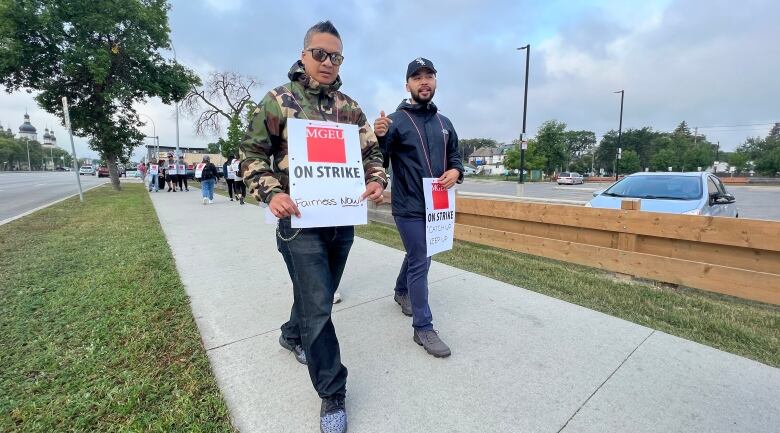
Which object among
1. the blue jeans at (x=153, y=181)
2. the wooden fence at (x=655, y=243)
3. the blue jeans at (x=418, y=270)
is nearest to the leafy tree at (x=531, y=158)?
the blue jeans at (x=153, y=181)

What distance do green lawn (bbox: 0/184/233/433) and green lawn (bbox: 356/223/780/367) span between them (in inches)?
128

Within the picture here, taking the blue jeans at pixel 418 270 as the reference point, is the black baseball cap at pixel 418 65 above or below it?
above

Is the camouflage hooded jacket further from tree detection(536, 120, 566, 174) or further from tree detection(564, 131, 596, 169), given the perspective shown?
tree detection(564, 131, 596, 169)

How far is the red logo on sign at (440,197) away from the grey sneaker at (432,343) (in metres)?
Result: 0.93

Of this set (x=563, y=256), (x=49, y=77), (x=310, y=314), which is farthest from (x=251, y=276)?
(x=49, y=77)

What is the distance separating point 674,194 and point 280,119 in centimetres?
620

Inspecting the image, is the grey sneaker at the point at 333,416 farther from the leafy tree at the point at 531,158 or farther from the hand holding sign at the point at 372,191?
the leafy tree at the point at 531,158

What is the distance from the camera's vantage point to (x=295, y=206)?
5.70 ft

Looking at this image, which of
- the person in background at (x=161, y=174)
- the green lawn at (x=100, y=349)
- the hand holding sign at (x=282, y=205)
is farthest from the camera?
the person in background at (x=161, y=174)

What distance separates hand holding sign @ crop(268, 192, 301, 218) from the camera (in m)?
1.69

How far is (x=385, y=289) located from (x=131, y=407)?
94.3 inches

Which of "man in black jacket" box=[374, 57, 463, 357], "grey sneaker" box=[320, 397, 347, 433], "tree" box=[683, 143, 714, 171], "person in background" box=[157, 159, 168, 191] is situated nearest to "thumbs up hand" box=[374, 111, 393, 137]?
"man in black jacket" box=[374, 57, 463, 357]

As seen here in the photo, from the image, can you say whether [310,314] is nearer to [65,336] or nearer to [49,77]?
[65,336]

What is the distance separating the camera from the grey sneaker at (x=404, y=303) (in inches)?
129
